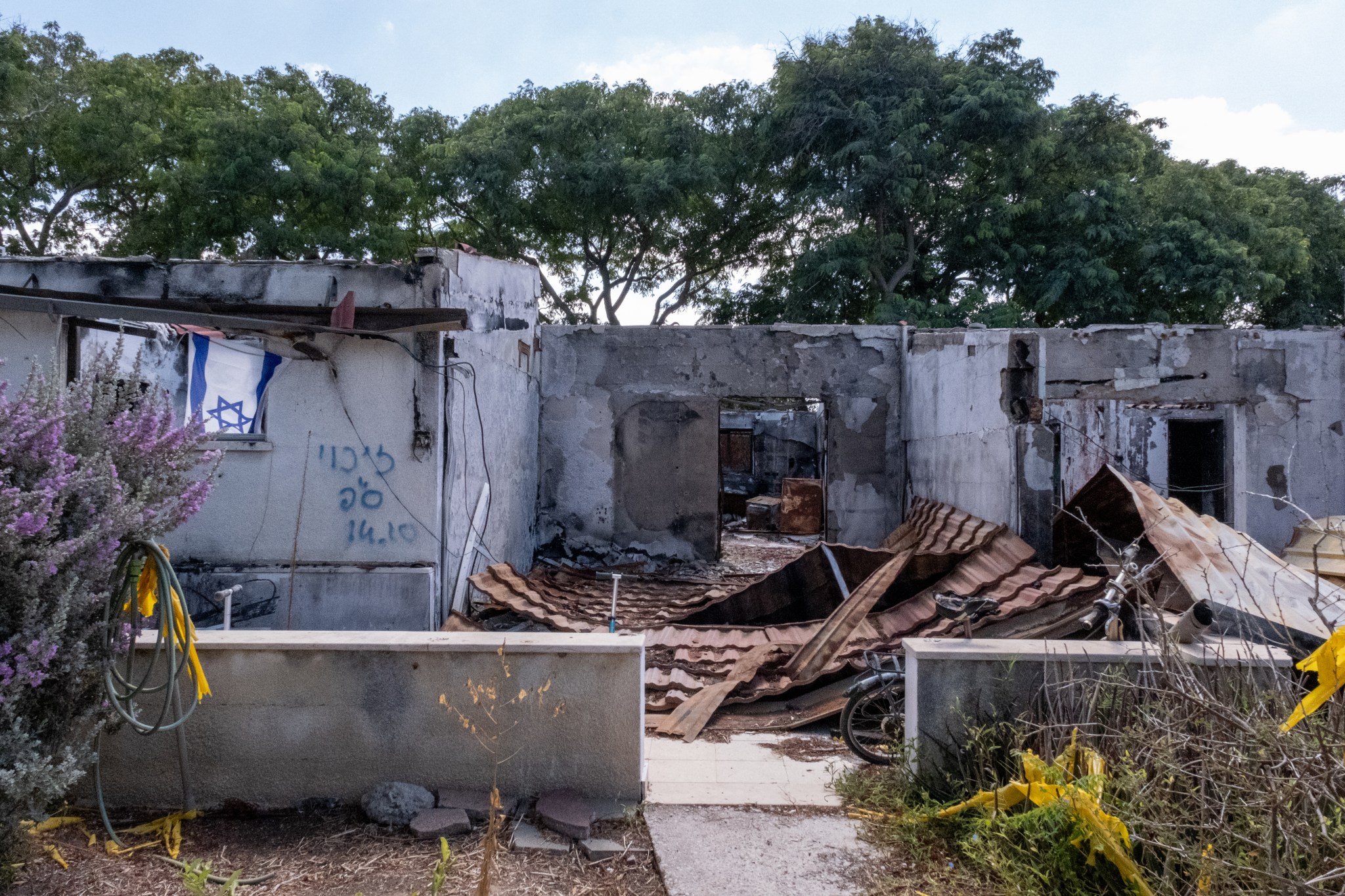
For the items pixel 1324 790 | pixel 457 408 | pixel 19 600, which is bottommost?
pixel 1324 790

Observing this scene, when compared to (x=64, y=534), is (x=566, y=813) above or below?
below

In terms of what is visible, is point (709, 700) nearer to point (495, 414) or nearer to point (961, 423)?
point (495, 414)

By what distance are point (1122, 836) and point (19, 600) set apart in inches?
156

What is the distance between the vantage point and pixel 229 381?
6.84 meters

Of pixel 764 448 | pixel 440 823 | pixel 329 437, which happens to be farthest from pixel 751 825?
pixel 764 448

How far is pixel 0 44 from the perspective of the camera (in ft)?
50.3

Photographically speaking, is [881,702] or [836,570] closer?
[881,702]

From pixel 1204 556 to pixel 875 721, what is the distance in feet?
8.24

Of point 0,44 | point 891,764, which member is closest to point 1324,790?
point 891,764

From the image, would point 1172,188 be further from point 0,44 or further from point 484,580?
point 0,44

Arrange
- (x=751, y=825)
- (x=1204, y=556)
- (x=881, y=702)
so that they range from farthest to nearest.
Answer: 1. (x=1204, y=556)
2. (x=881, y=702)
3. (x=751, y=825)

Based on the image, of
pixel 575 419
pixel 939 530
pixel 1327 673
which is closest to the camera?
pixel 1327 673

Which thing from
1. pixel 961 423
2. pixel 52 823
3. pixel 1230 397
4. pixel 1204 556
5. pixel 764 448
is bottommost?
pixel 52 823

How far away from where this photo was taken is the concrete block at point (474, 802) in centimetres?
379
